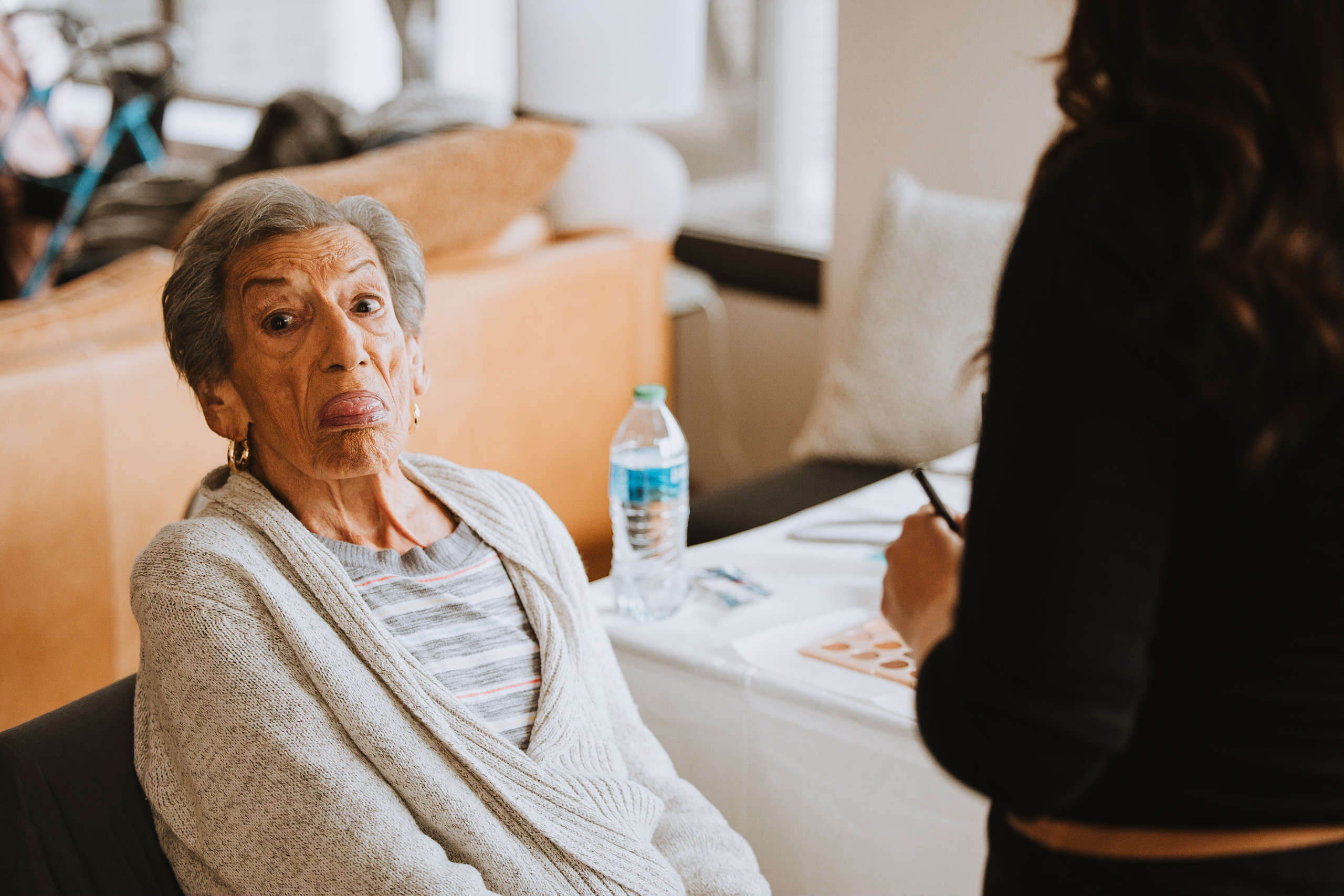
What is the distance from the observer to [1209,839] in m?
0.64

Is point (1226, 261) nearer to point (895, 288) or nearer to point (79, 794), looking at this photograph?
point (79, 794)

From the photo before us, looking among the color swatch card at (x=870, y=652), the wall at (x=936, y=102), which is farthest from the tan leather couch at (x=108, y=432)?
the wall at (x=936, y=102)

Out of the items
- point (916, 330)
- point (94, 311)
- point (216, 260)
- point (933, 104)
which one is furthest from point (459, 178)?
point (216, 260)

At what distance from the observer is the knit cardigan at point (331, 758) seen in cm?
100

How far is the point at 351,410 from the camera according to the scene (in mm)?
1155

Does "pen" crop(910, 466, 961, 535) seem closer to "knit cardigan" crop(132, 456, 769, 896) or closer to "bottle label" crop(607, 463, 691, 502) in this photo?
"knit cardigan" crop(132, 456, 769, 896)

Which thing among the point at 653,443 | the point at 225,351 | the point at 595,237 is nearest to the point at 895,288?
the point at 595,237

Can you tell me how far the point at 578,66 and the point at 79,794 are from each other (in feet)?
7.76

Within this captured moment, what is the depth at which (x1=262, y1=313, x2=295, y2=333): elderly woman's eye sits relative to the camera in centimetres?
116

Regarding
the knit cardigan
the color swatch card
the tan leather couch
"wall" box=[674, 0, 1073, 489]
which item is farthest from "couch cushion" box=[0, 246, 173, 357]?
"wall" box=[674, 0, 1073, 489]

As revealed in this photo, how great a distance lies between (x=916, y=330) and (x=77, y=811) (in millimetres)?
1846

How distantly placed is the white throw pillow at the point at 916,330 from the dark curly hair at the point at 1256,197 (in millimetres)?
1843

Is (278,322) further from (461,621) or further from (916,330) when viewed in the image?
(916,330)

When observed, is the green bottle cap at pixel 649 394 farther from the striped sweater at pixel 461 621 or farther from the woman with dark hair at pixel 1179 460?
the woman with dark hair at pixel 1179 460
